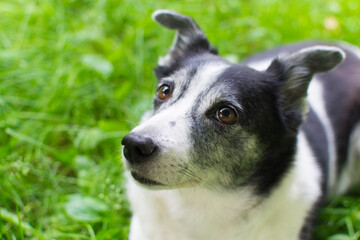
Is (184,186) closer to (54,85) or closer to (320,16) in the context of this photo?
(54,85)

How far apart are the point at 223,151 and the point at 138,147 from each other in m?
0.60

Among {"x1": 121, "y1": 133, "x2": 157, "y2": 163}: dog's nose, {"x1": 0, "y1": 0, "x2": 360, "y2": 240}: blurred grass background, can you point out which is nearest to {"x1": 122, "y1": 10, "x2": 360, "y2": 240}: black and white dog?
{"x1": 121, "y1": 133, "x2": 157, "y2": 163}: dog's nose

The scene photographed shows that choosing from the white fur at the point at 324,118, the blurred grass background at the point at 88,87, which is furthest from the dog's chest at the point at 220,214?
the white fur at the point at 324,118

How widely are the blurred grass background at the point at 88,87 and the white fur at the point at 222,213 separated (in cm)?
41

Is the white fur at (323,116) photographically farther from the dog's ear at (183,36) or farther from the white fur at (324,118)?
the dog's ear at (183,36)

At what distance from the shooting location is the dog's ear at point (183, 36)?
113 inches

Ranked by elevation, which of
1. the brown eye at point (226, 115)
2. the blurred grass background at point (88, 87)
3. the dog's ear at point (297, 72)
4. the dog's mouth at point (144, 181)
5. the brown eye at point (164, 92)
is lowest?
the blurred grass background at point (88, 87)

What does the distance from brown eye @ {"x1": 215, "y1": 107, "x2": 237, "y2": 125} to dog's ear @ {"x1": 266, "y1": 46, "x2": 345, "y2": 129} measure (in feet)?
1.40

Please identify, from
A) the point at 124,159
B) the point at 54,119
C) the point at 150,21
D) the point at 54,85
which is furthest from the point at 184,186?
the point at 150,21

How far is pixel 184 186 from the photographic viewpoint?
2.23 metres

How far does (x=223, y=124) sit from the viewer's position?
2.28 metres

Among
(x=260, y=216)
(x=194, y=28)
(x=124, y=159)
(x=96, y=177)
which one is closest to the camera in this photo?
(x=124, y=159)

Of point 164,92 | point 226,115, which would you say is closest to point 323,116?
point 226,115

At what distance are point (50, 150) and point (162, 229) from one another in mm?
1446
